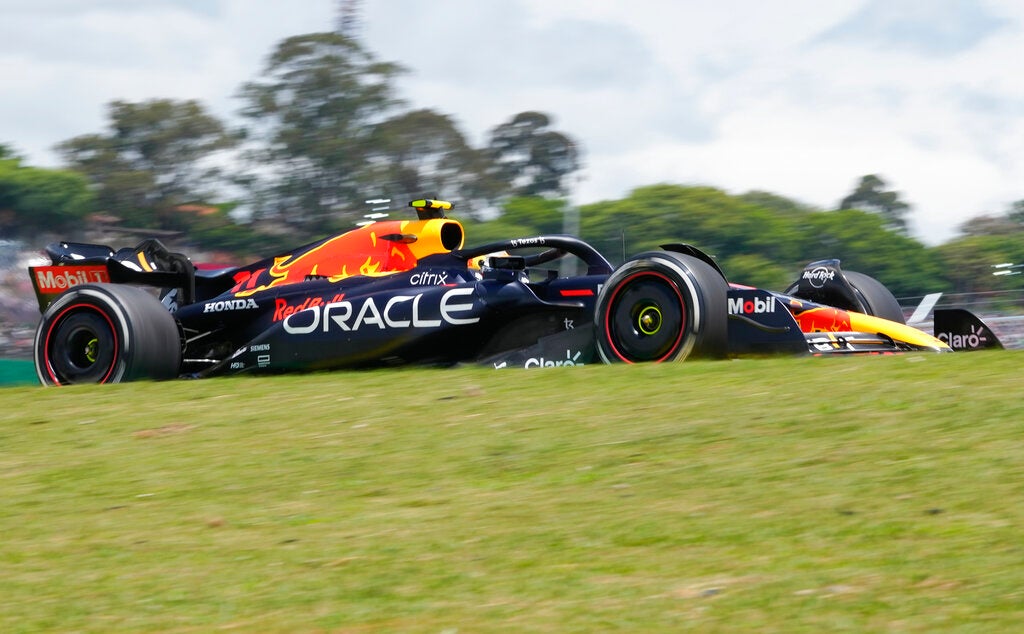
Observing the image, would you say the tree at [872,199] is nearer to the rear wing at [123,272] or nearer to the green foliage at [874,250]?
the green foliage at [874,250]

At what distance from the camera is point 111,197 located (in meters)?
61.1

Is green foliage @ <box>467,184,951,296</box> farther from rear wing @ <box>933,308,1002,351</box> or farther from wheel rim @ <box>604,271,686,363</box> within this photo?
wheel rim @ <box>604,271,686,363</box>

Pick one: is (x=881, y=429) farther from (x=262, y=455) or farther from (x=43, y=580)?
(x=43, y=580)

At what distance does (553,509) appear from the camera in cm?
478

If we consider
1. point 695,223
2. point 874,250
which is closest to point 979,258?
point 874,250

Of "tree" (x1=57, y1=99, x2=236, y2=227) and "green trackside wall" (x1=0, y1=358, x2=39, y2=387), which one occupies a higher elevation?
"tree" (x1=57, y1=99, x2=236, y2=227)

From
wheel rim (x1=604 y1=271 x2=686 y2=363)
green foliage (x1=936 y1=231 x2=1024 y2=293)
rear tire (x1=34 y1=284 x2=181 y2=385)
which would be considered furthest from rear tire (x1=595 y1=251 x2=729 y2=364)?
green foliage (x1=936 y1=231 x2=1024 y2=293)

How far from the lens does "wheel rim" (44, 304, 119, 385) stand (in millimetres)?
9914

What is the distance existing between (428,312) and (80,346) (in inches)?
122

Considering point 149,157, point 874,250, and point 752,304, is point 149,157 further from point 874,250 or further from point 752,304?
point 752,304

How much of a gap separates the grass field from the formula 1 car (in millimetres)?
1055

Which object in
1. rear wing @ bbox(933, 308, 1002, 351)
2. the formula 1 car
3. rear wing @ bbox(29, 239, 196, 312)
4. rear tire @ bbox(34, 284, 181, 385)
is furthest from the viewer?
rear wing @ bbox(29, 239, 196, 312)

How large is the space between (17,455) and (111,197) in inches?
2260

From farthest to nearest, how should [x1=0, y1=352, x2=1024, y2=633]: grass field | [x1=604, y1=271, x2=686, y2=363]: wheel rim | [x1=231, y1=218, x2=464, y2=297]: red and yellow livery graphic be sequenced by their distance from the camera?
[x1=231, y1=218, x2=464, y2=297]: red and yellow livery graphic, [x1=604, y1=271, x2=686, y2=363]: wheel rim, [x1=0, y1=352, x2=1024, y2=633]: grass field
